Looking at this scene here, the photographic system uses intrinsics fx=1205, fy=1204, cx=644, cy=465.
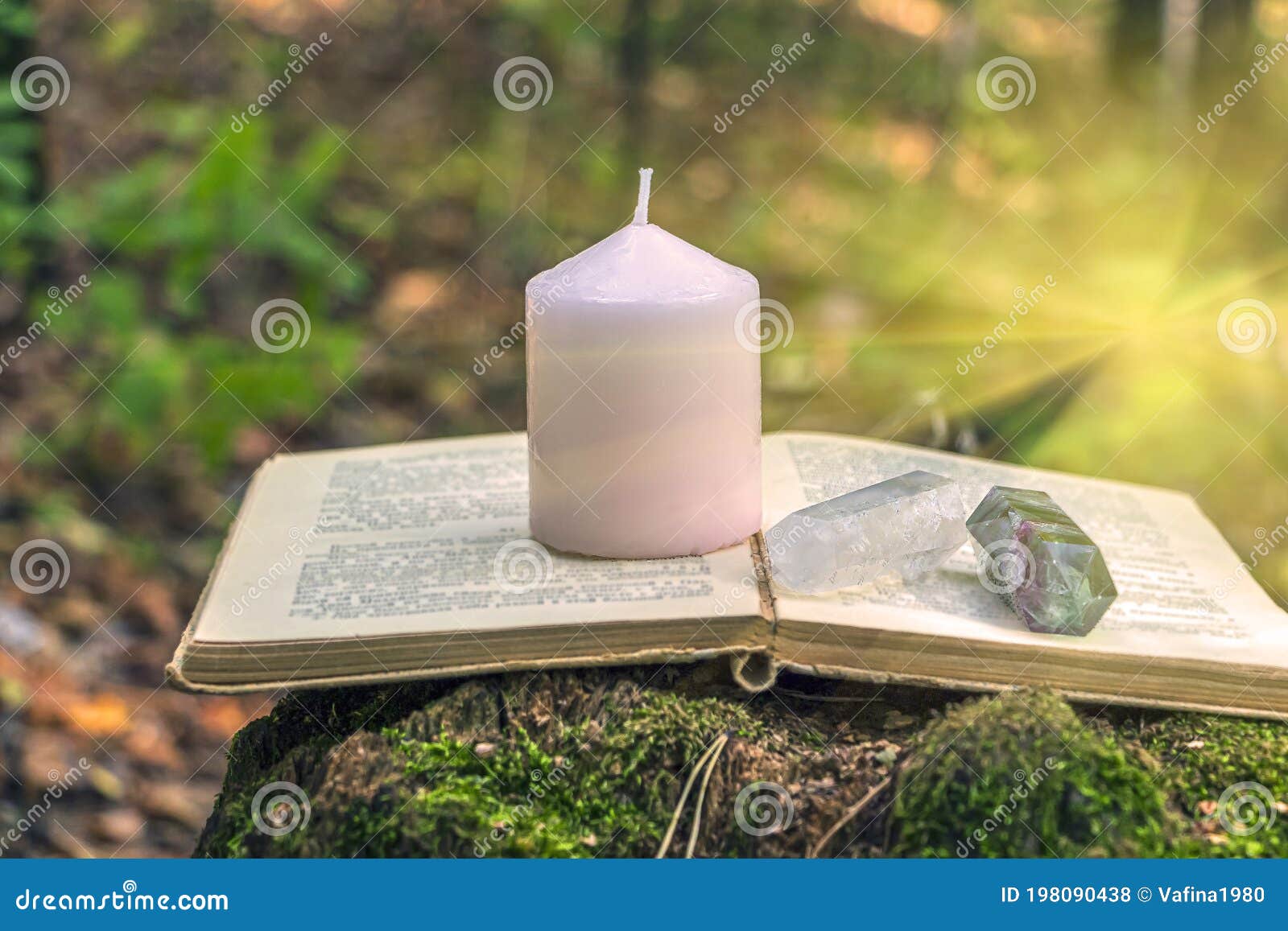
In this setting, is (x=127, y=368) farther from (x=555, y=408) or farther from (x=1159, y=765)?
(x=1159, y=765)

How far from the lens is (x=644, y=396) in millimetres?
1099

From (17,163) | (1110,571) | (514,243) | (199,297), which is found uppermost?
(1110,571)

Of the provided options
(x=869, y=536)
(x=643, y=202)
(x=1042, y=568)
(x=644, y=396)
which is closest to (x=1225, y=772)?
(x=1042, y=568)

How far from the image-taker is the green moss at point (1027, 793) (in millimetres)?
879

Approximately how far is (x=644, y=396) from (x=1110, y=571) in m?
0.50

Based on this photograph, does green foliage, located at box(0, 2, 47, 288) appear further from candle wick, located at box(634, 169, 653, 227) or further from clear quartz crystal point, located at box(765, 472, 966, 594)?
clear quartz crystal point, located at box(765, 472, 966, 594)

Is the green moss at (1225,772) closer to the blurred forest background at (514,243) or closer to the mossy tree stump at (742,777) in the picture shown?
the mossy tree stump at (742,777)

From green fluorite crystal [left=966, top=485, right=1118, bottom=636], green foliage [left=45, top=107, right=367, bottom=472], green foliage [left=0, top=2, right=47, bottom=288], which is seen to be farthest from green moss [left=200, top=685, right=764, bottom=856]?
green foliage [left=0, top=2, right=47, bottom=288]

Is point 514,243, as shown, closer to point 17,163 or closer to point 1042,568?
point 17,163

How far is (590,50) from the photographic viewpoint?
9.73ft

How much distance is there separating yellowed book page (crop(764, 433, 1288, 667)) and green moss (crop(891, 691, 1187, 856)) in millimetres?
94

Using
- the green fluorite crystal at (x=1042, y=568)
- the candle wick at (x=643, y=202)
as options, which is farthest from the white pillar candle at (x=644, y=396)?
the green fluorite crystal at (x=1042, y=568)

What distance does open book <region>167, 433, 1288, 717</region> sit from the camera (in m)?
0.99

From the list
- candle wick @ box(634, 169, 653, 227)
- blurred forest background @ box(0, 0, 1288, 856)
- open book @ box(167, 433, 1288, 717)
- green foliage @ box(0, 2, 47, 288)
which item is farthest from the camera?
green foliage @ box(0, 2, 47, 288)
